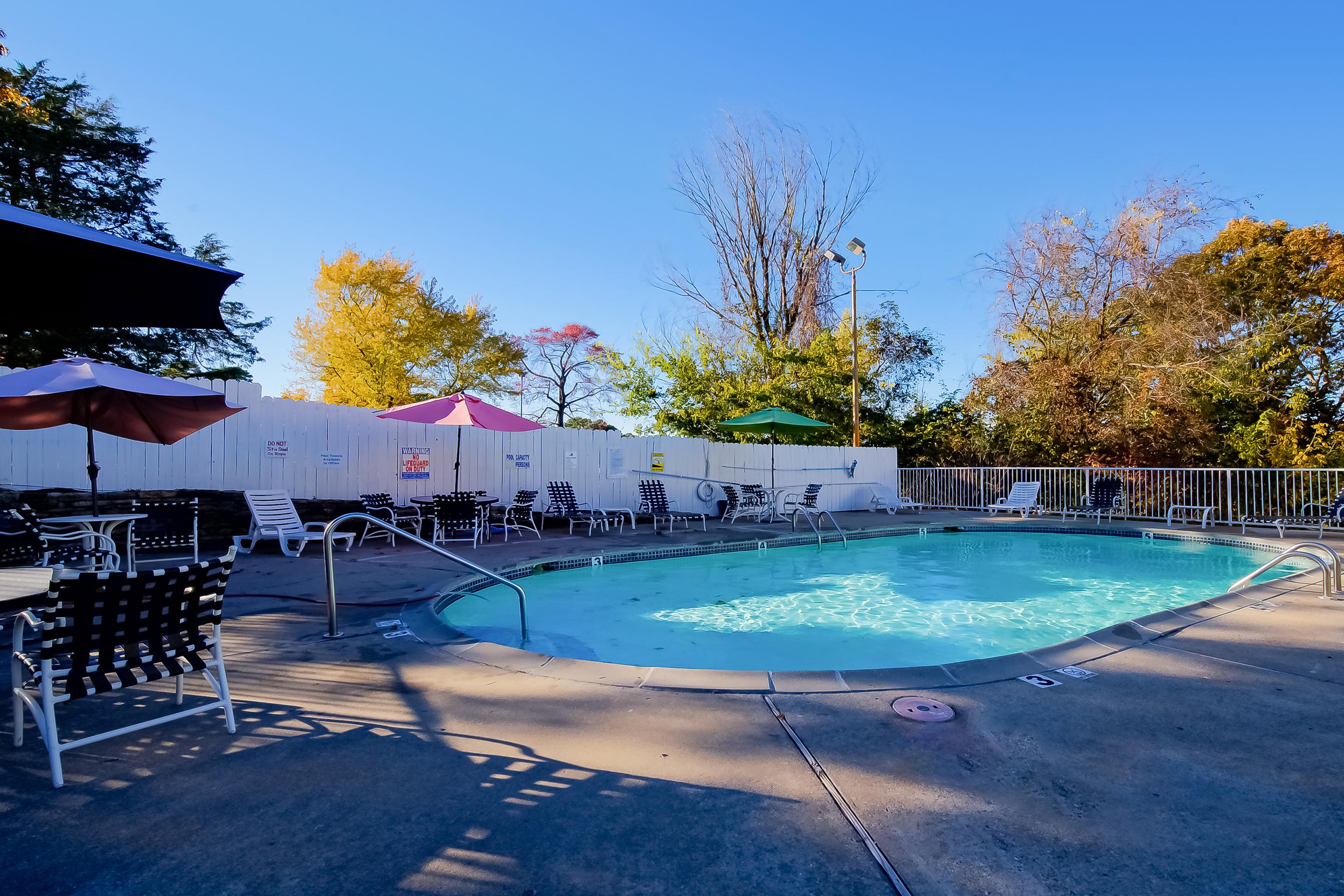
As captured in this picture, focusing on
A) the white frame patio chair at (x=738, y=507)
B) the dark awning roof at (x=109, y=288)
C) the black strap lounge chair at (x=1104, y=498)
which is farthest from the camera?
the white frame patio chair at (x=738, y=507)

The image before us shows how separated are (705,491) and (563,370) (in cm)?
2141

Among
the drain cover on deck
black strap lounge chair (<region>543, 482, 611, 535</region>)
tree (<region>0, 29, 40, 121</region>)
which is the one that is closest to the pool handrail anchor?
black strap lounge chair (<region>543, 482, 611, 535</region>)

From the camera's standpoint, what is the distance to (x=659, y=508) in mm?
12367

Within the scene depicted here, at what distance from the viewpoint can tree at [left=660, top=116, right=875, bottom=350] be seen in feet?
72.5

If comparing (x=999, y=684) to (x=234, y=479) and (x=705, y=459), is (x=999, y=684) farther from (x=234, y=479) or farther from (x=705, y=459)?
(x=705, y=459)

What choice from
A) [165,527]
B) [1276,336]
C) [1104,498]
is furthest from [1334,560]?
[1276,336]

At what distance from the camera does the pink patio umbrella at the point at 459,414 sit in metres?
8.73

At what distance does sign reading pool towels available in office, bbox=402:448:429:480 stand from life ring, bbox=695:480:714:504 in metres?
6.09

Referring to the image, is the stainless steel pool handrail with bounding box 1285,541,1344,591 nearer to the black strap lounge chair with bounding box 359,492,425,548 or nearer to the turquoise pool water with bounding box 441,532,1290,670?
the turquoise pool water with bounding box 441,532,1290,670

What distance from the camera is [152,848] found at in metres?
1.87

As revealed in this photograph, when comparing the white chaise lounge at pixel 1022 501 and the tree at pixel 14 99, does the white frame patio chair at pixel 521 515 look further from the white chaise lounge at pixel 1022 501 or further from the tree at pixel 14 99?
the tree at pixel 14 99

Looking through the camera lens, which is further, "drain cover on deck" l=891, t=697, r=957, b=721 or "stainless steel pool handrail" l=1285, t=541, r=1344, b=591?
"stainless steel pool handrail" l=1285, t=541, r=1344, b=591

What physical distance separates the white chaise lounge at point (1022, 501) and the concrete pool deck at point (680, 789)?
11.8 meters

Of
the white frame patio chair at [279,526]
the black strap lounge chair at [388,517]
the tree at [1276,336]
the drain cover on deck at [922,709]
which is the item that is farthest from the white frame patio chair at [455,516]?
the tree at [1276,336]
